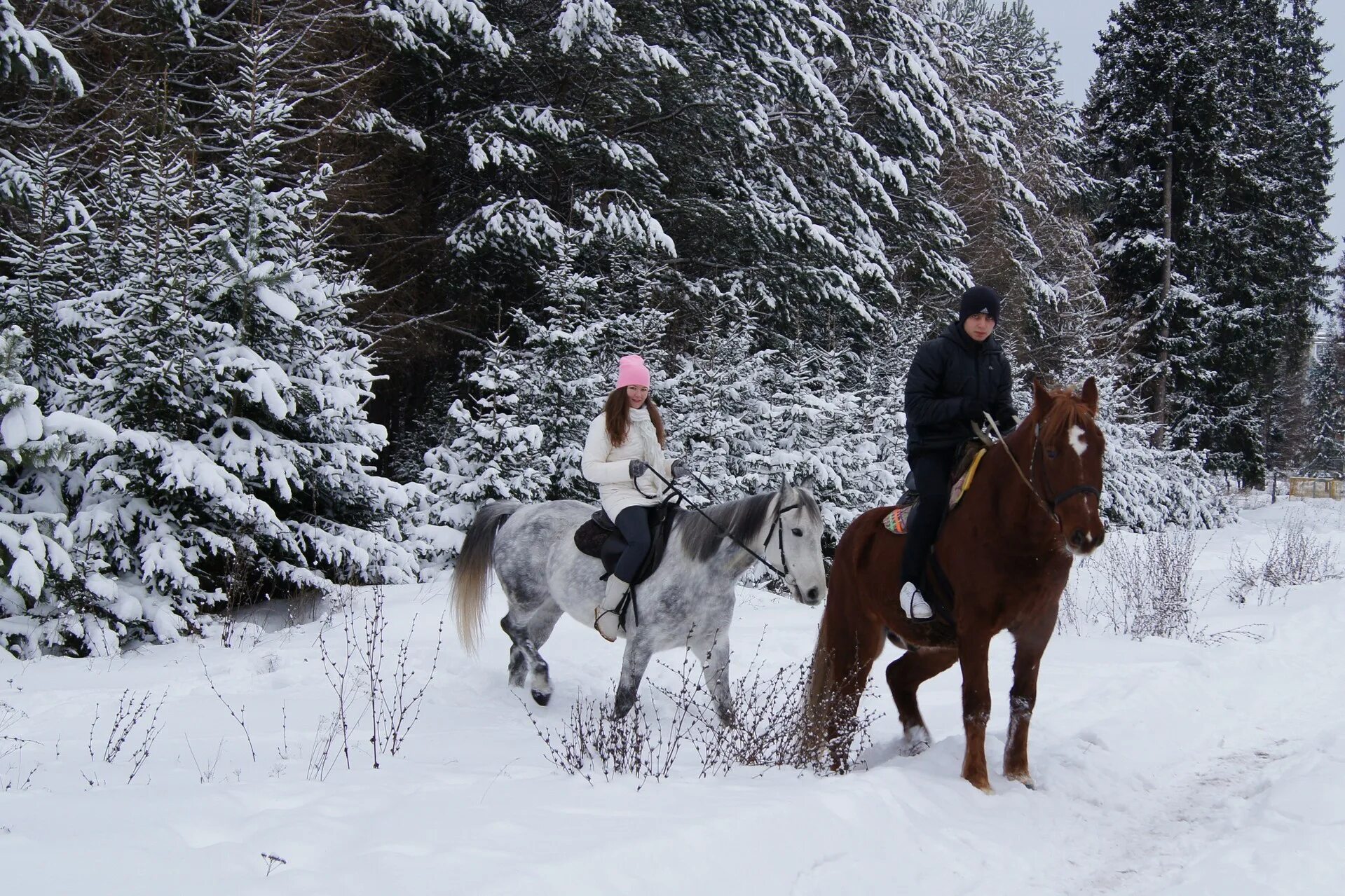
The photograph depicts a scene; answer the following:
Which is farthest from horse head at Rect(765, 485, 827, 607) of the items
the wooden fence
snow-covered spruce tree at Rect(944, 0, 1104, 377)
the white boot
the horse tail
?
the wooden fence

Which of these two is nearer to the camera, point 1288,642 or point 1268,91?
point 1288,642

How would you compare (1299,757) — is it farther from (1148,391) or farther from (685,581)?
(1148,391)

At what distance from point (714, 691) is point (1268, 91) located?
34.2 meters

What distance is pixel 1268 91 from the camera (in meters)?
30.4

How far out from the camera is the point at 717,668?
6223mm

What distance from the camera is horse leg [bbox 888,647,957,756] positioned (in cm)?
560

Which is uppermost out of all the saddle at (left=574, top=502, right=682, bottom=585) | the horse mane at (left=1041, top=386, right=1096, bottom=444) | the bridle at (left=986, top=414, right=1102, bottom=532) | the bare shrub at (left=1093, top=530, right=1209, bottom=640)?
the horse mane at (left=1041, top=386, right=1096, bottom=444)

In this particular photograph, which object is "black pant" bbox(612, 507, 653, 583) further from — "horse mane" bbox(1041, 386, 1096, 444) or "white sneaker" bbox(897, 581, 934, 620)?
"horse mane" bbox(1041, 386, 1096, 444)

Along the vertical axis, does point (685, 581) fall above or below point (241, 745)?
above

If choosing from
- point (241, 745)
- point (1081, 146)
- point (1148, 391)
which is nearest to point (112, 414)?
point (241, 745)

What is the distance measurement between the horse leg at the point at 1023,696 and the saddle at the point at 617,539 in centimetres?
251

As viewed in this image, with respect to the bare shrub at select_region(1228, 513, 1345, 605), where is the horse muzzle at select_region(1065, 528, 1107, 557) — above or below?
above

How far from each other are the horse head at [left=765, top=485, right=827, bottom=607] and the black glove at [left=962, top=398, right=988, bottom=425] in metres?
1.08

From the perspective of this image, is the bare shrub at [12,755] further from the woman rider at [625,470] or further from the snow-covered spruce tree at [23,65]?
the snow-covered spruce tree at [23,65]
